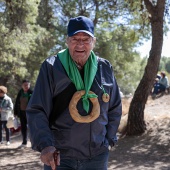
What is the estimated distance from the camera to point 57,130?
86.9 inches

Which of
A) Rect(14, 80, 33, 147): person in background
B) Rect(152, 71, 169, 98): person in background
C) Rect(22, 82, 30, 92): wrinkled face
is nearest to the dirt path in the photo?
Rect(14, 80, 33, 147): person in background

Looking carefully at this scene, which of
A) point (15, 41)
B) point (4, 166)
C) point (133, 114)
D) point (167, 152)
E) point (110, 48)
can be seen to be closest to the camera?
point (4, 166)

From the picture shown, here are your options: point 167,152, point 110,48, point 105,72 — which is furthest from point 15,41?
point 110,48

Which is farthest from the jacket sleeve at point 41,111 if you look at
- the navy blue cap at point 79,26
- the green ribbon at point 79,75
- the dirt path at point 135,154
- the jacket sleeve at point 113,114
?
the dirt path at point 135,154

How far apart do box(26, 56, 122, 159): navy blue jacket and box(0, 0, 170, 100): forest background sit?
7264 mm

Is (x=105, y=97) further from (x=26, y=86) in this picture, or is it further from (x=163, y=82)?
(x=163, y=82)

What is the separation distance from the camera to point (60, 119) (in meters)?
2.18

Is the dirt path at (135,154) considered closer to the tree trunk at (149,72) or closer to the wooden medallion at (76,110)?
the tree trunk at (149,72)

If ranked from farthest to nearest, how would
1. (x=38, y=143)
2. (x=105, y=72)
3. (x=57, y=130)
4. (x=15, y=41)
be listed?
(x=15, y=41), (x=105, y=72), (x=57, y=130), (x=38, y=143)

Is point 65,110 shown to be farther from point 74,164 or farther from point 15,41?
point 15,41

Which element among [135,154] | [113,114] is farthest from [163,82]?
[113,114]

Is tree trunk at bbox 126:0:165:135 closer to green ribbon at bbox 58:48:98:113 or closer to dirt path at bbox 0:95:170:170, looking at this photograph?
dirt path at bbox 0:95:170:170

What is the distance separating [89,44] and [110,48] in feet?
71.7

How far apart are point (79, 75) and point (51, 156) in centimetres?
58
